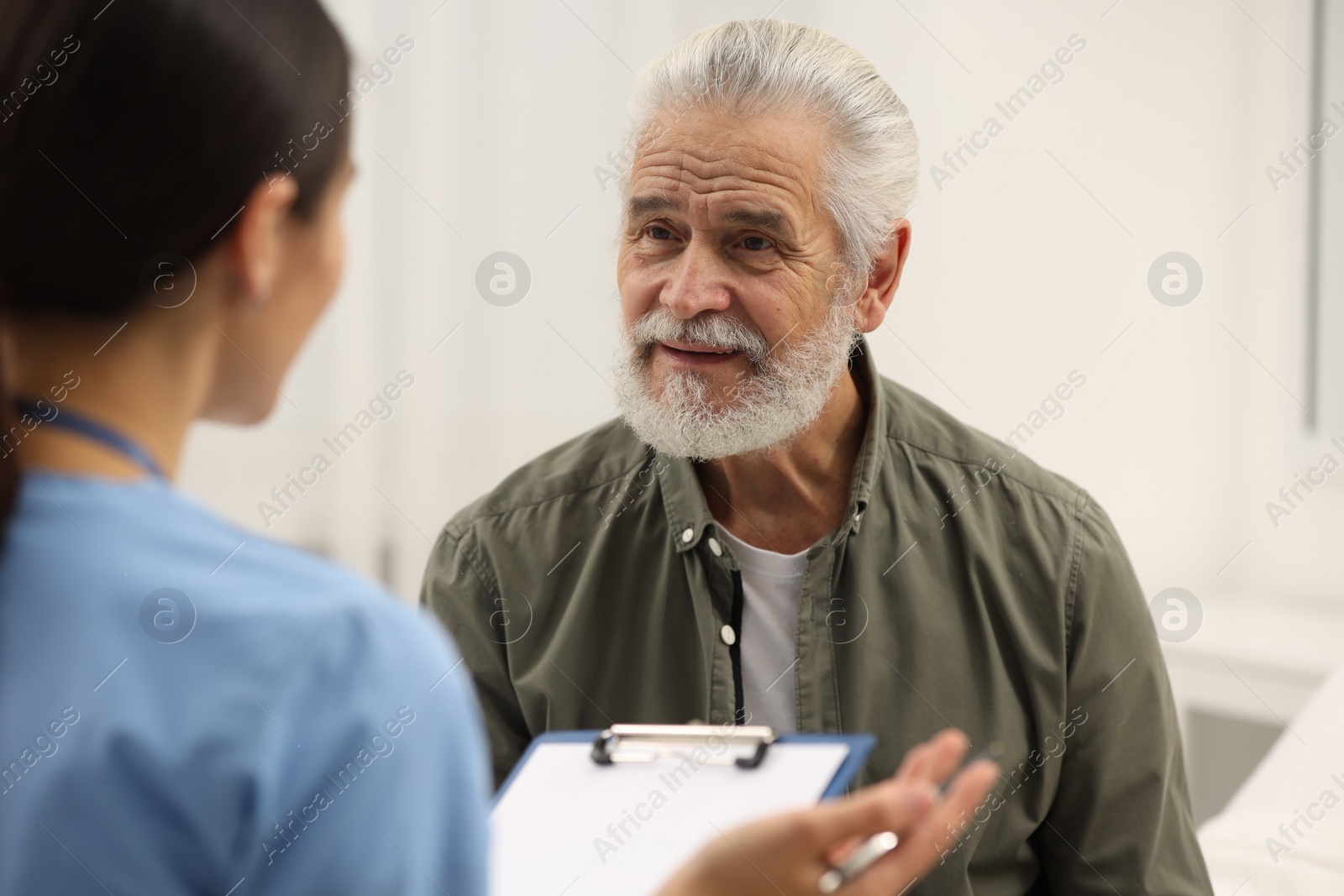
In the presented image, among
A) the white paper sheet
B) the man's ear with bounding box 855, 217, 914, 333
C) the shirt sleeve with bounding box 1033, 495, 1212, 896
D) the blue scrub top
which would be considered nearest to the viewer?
the blue scrub top

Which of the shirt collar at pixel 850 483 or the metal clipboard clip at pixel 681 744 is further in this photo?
the shirt collar at pixel 850 483

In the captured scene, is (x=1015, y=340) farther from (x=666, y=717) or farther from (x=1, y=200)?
(x=1, y=200)

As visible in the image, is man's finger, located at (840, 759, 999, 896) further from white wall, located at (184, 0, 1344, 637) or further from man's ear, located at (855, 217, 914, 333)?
white wall, located at (184, 0, 1344, 637)

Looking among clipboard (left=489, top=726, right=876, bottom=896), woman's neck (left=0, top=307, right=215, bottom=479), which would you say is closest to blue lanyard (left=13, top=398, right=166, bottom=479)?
woman's neck (left=0, top=307, right=215, bottom=479)

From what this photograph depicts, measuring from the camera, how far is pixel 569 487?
149 centimetres

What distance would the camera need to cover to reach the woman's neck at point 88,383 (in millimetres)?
526

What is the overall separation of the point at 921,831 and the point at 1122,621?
2.57 ft

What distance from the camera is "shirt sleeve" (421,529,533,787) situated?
1.40m

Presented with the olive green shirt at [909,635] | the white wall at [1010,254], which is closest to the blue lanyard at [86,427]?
the olive green shirt at [909,635]

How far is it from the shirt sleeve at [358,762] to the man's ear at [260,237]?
163 mm

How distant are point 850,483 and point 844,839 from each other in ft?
2.75

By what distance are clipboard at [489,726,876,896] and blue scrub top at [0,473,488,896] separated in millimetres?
453

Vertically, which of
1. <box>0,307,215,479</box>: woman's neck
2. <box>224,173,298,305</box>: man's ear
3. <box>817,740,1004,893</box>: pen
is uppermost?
<box>224,173,298,305</box>: man's ear

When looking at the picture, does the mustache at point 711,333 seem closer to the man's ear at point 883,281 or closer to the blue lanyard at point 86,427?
the man's ear at point 883,281
